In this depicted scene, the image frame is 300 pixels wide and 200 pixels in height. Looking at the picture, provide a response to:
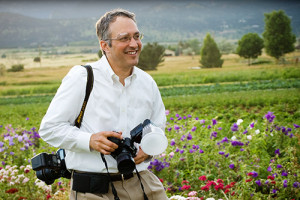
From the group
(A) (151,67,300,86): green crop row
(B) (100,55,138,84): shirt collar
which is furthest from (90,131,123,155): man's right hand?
(A) (151,67,300,86): green crop row

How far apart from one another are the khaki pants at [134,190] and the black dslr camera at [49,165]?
6.6 inches

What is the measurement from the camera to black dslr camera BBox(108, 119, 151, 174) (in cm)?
157

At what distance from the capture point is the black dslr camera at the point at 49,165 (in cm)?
180

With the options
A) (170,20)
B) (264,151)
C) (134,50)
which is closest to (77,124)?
(134,50)

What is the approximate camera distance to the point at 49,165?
1795 mm

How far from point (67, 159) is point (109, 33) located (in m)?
0.69

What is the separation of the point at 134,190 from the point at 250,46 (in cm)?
1556

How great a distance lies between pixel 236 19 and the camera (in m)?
26.3

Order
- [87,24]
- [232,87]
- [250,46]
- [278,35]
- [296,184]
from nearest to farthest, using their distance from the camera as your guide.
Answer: [296,184]
[232,87]
[278,35]
[250,46]
[87,24]

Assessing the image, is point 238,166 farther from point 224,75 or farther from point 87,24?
point 87,24

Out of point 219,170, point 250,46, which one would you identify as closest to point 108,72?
point 219,170

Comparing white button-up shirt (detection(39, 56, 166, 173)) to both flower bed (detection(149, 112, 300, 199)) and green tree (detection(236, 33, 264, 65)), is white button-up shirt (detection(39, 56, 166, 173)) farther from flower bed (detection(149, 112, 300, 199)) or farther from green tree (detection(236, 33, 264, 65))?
green tree (detection(236, 33, 264, 65))

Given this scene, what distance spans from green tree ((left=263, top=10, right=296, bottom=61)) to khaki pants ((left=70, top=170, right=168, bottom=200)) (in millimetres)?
13240

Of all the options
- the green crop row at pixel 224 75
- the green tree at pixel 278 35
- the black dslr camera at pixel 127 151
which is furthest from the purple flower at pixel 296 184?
the green tree at pixel 278 35
